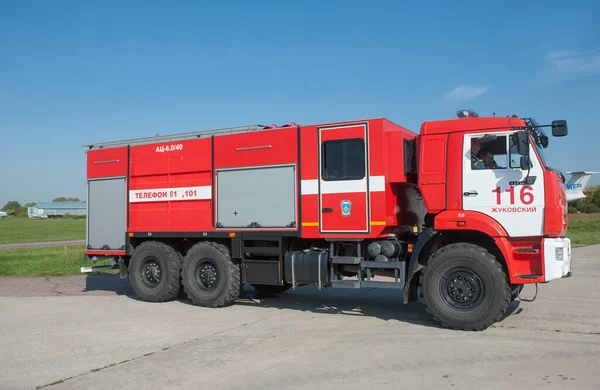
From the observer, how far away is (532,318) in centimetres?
896

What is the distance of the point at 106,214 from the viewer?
12664 mm

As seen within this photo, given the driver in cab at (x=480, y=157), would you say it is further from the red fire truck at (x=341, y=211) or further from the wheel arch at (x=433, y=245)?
the wheel arch at (x=433, y=245)

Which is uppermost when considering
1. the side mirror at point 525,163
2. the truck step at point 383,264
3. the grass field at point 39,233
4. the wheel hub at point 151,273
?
the side mirror at point 525,163

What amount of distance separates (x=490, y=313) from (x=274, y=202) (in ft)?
14.3

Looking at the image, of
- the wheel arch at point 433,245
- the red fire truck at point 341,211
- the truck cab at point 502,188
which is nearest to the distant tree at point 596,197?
the red fire truck at point 341,211

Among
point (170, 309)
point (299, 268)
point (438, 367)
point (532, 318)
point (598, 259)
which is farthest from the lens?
point (598, 259)

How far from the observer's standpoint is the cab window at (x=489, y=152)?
832cm

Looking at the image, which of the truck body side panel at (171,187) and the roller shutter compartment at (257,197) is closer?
the roller shutter compartment at (257,197)

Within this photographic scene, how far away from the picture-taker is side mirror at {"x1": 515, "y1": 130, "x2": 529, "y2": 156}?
7.92m

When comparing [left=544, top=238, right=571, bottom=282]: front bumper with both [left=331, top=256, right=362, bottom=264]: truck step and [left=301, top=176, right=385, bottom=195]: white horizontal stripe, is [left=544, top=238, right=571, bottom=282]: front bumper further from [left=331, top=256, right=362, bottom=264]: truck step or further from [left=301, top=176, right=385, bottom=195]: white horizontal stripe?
[left=331, top=256, right=362, bottom=264]: truck step

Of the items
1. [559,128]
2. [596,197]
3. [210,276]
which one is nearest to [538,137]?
[559,128]

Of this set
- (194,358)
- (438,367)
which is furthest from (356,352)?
(194,358)

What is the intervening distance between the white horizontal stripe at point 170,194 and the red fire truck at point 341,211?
2 centimetres

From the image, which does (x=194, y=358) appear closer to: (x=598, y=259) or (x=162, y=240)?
(x=162, y=240)
